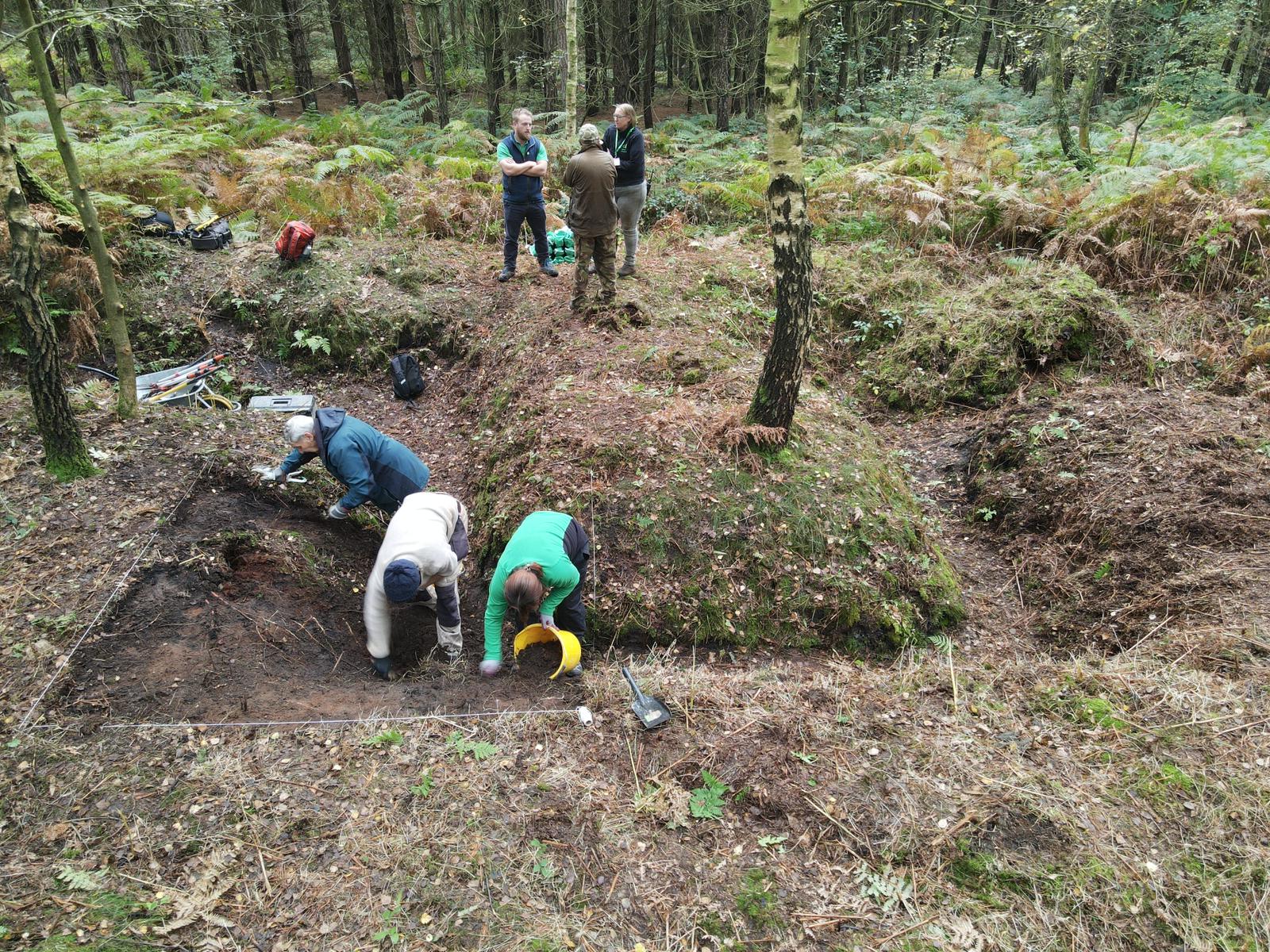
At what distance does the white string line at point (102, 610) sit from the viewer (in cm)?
389

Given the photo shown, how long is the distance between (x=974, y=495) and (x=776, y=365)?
295cm

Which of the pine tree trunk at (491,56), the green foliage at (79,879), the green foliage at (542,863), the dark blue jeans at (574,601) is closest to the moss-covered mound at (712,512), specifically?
the dark blue jeans at (574,601)

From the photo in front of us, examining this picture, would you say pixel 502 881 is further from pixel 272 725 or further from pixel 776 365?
pixel 776 365

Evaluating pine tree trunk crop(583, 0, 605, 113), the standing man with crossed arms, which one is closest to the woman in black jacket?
the standing man with crossed arms

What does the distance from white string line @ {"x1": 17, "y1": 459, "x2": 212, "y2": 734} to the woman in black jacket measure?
5.25 metres

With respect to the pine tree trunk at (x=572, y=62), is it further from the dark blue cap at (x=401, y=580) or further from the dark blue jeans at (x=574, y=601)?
the dark blue cap at (x=401, y=580)

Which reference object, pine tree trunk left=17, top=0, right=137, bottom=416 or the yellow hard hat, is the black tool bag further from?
the yellow hard hat

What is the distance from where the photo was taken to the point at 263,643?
4734mm

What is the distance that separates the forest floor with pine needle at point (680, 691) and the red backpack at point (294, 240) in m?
3.37

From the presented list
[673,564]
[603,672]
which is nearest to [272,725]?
[603,672]

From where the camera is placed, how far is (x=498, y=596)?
4.54 m

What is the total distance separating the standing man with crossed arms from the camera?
8.02 meters

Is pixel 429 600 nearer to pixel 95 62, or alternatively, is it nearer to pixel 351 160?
pixel 351 160

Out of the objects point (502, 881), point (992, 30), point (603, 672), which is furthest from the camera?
point (992, 30)
